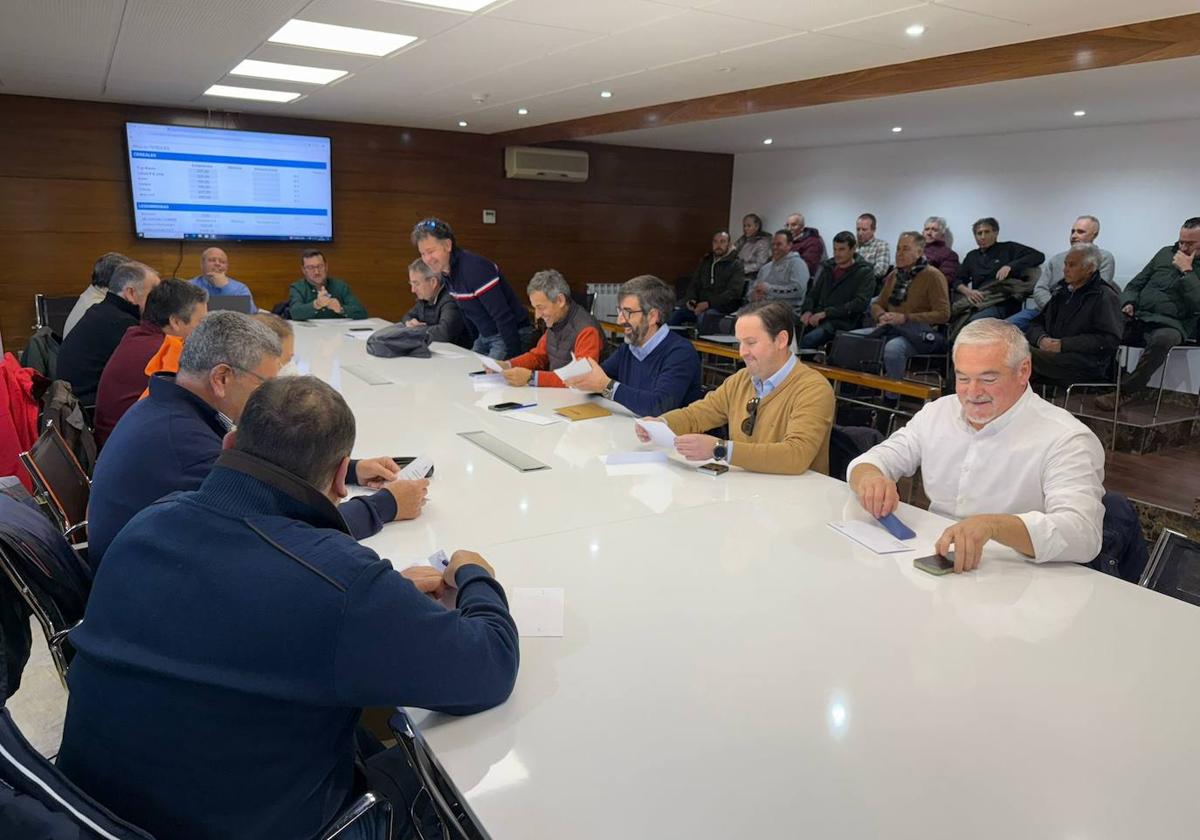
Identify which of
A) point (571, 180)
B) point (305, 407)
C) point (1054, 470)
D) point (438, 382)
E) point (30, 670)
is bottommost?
point (30, 670)

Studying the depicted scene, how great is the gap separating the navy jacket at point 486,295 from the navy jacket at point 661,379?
145cm

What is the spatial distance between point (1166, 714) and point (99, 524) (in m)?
2.15

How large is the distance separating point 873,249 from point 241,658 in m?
8.31

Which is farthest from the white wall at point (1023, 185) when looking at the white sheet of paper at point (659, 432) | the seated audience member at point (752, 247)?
the white sheet of paper at point (659, 432)

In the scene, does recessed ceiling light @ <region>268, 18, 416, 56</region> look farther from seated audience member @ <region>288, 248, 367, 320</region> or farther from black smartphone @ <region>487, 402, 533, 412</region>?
seated audience member @ <region>288, 248, 367, 320</region>

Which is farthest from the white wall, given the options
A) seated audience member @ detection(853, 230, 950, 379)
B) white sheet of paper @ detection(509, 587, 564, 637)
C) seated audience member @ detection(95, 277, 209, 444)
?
seated audience member @ detection(95, 277, 209, 444)

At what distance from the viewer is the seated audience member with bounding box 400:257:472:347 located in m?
5.16

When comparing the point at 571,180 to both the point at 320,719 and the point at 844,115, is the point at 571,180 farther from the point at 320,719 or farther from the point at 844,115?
the point at 320,719

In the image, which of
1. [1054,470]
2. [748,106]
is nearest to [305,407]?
[1054,470]

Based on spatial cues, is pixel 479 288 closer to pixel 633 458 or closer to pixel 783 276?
pixel 633 458

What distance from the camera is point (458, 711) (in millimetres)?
1193

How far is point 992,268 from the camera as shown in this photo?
7.29 metres

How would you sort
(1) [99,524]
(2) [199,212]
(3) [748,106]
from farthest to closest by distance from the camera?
(2) [199,212]
(3) [748,106]
(1) [99,524]

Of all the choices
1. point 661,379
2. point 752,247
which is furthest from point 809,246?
point 661,379
